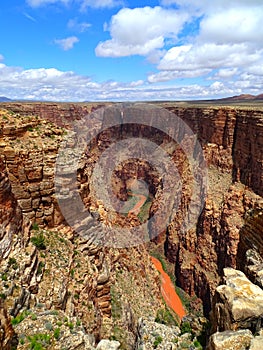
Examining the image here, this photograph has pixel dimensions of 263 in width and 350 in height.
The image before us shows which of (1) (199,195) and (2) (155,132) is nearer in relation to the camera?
(1) (199,195)

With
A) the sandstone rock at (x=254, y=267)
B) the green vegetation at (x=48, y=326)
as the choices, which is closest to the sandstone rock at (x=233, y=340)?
the sandstone rock at (x=254, y=267)

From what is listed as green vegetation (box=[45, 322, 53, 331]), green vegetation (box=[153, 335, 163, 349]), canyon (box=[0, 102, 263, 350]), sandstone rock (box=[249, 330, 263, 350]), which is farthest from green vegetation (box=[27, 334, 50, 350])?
sandstone rock (box=[249, 330, 263, 350])

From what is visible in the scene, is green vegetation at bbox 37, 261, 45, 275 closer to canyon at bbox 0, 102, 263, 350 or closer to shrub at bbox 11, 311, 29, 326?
canyon at bbox 0, 102, 263, 350

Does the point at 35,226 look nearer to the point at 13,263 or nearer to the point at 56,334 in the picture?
the point at 13,263

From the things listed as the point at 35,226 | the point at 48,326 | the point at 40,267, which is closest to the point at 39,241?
the point at 35,226

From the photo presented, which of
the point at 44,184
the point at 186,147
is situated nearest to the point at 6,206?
the point at 44,184

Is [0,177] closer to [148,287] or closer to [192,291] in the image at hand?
[148,287]
